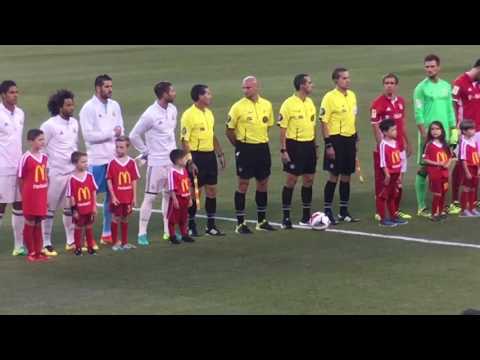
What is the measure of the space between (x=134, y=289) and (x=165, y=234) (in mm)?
3031

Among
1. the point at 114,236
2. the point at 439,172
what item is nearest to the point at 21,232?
the point at 114,236

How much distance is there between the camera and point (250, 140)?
1772 cm

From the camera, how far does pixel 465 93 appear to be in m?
19.6

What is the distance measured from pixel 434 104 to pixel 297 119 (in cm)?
236

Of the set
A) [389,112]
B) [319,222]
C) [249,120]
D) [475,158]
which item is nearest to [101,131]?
[249,120]

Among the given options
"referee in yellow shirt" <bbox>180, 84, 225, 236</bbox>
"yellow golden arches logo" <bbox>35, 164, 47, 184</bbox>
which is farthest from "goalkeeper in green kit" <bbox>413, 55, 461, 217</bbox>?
"yellow golden arches logo" <bbox>35, 164, 47, 184</bbox>

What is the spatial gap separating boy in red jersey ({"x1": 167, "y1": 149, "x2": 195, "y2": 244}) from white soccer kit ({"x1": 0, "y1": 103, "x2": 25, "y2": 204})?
2028 mm

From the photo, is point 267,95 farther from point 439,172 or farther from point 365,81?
point 439,172

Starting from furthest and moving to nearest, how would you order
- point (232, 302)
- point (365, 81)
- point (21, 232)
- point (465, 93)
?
point (365, 81), point (465, 93), point (21, 232), point (232, 302)

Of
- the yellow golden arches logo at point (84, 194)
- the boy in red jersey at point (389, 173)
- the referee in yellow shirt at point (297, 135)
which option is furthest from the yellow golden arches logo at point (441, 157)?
the yellow golden arches logo at point (84, 194)

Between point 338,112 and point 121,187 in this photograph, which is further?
point 338,112

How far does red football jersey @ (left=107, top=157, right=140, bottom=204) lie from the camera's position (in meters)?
16.6

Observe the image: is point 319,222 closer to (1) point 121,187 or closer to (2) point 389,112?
(2) point 389,112

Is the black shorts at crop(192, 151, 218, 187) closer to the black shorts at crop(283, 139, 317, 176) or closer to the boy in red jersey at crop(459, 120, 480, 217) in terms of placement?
the black shorts at crop(283, 139, 317, 176)
